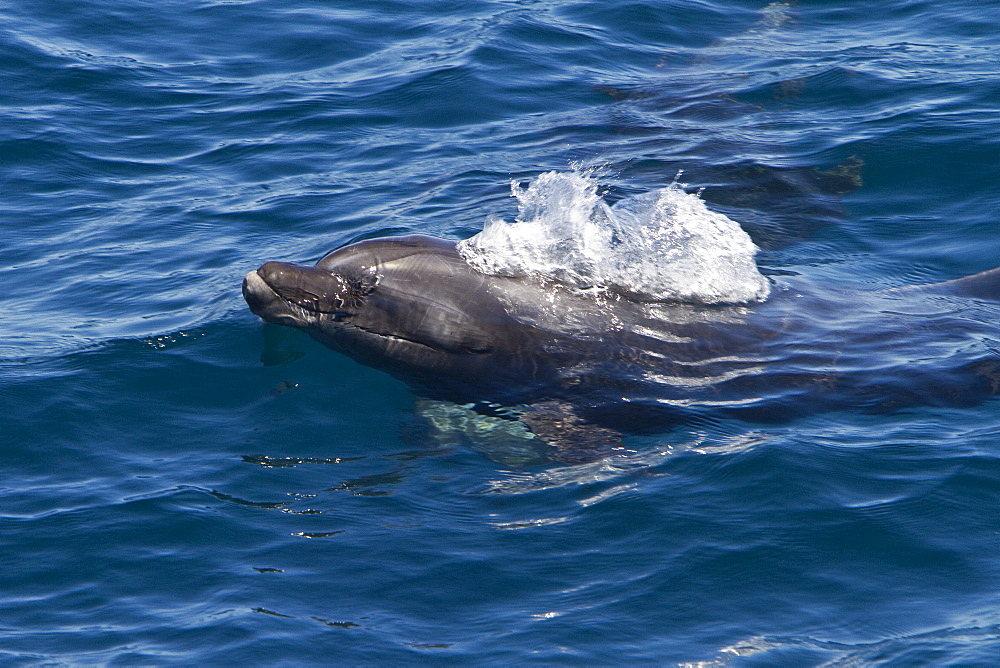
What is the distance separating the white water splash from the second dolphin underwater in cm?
16

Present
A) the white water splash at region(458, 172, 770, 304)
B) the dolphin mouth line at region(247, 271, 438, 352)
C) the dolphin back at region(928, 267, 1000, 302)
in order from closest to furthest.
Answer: the dolphin mouth line at region(247, 271, 438, 352) < the white water splash at region(458, 172, 770, 304) < the dolphin back at region(928, 267, 1000, 302)

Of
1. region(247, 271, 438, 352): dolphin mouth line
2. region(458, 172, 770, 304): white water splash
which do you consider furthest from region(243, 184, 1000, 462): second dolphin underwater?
region(458, 172, 770, 304): white water splash

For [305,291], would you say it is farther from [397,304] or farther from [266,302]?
[397,304]

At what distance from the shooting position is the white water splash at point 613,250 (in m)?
8.66

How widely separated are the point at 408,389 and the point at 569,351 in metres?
1.19

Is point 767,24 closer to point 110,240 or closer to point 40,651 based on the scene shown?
point 110,240

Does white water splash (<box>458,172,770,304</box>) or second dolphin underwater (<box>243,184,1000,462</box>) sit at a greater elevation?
white water splash (<box>458,172,770,304</box>)

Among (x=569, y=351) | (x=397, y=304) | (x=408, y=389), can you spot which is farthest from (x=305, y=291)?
(x=569, y=351)

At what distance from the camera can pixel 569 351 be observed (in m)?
8.33

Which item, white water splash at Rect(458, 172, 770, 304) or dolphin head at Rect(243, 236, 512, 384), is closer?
dolphin head at Rect(243, 236, 512, 384)

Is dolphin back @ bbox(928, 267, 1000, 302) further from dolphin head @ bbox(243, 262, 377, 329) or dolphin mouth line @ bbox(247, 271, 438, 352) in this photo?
dolphin head @ bbox(243, 262, 377, 329)

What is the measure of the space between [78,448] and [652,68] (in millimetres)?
10276

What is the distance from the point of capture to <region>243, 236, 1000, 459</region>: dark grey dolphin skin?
8.23m

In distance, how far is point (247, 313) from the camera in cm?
1001
